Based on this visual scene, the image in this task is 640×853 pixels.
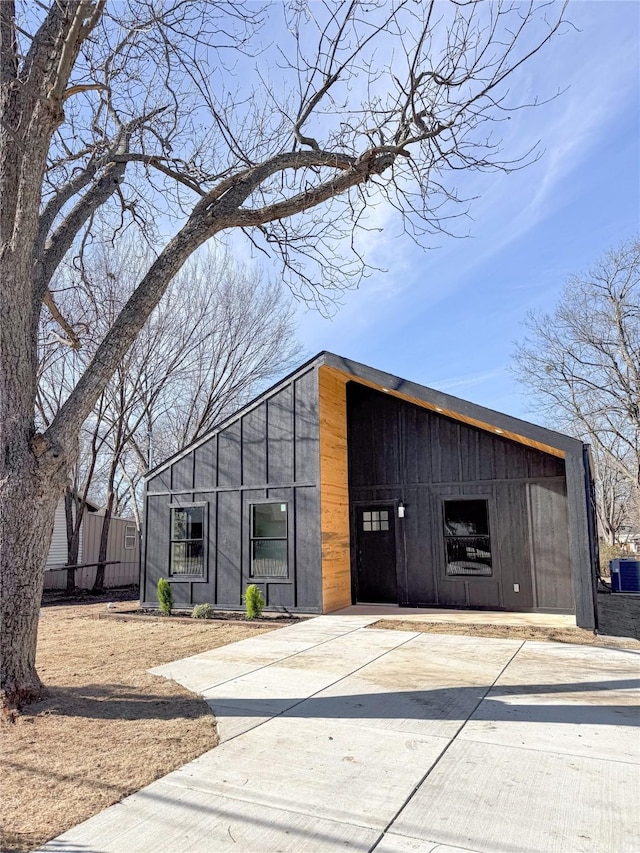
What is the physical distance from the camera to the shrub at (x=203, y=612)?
9.66m

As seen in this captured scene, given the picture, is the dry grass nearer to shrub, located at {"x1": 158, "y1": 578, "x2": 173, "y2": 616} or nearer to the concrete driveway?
the concrete driveway

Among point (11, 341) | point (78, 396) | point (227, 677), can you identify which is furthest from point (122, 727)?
point (11, 341)

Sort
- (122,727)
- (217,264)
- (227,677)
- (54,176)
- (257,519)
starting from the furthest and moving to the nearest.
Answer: (217,264), (257,519), (54,176), (227,677), (122,727)

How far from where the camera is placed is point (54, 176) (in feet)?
22.3

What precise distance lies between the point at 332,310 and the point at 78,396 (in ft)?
11.0

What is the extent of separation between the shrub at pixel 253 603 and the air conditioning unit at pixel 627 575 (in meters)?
9.00

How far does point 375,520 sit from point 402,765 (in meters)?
7.44

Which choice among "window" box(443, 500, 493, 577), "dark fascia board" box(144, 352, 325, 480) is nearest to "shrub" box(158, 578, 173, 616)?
"dark fascia board" box(144, 352, 325, 480)

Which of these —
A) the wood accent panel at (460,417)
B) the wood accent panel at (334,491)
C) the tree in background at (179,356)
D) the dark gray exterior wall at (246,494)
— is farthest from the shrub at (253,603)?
the tree in background at (179,356)

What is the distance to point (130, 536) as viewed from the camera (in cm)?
2059

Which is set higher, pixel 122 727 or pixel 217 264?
pixel 217 264

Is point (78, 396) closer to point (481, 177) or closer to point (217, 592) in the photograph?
point (481, 177)

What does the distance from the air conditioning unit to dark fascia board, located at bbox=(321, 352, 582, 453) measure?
6.99 m

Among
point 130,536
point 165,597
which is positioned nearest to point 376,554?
point 165,597
